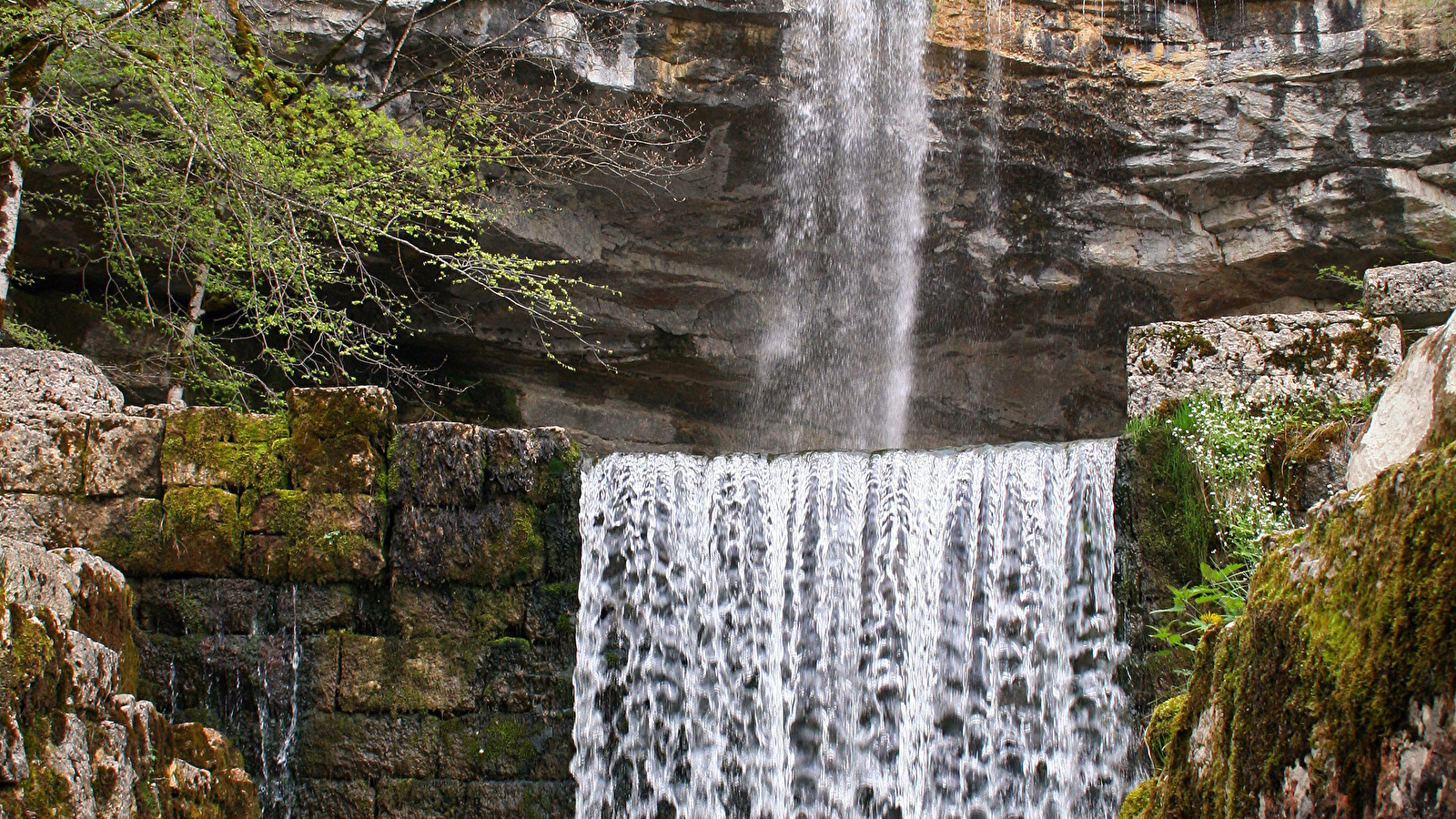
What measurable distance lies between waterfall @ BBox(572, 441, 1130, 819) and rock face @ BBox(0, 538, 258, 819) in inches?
87.0

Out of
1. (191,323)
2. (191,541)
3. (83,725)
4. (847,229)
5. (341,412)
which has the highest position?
(847,229)

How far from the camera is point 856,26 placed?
960cm

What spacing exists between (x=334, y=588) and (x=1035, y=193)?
7.34m

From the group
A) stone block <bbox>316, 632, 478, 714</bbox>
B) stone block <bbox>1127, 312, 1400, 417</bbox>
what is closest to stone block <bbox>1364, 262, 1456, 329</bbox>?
stone block <bbox>1127, 312, 1400, 417</bbox>

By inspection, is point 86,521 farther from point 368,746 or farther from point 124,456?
point 368,746

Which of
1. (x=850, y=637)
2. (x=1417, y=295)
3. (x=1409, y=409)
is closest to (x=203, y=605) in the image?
(x=850, y=637)

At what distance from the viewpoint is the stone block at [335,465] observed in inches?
Result: 228

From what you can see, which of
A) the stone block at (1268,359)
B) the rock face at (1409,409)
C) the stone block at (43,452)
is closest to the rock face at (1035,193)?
the stone block at (43,452)

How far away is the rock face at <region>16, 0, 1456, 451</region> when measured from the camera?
894 centimetres

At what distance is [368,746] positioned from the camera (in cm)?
559

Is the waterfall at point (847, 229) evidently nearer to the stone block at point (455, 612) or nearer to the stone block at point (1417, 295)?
the stone block at point (1417, 295)

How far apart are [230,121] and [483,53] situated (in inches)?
126

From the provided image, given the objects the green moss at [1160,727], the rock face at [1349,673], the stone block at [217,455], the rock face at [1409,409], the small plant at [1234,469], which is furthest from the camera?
the stone block at [217,455]

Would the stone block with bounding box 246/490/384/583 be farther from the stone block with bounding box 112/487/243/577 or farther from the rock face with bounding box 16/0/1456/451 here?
the rock face with bounding box 16/0/1456/451
